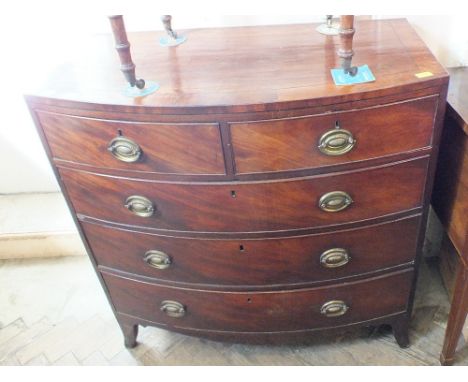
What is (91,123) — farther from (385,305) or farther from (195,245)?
(385,305)

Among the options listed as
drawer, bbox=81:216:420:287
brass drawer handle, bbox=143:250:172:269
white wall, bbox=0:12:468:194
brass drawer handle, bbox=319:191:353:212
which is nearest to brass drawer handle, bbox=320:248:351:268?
drawer, bbox=81:216:420:287

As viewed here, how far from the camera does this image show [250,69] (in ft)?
3.07

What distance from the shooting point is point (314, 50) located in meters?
0.99

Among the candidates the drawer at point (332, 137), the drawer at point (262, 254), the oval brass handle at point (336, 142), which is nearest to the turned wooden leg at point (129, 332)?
the drawer at point (262, 254)

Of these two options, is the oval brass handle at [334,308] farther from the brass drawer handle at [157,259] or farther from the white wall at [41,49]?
the white wall at [41,49]

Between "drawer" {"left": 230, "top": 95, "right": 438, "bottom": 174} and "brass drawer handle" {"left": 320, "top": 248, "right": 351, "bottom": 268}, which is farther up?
"drawer" {"left": 230, "top": 95, "right": 438, "bottom": 174}

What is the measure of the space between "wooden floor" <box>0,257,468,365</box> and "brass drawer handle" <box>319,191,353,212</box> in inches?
21.2

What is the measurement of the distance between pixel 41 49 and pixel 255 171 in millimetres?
868

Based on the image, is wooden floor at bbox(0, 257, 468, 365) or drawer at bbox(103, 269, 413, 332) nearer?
drawer at bbox(103, 269, 413, 332)

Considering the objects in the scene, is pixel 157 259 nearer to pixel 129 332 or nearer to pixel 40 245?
pixel 129 332

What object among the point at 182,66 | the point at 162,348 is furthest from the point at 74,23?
the point at 162,348

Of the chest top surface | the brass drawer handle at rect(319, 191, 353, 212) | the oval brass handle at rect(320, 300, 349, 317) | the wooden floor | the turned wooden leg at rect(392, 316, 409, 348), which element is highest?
the chest top surface

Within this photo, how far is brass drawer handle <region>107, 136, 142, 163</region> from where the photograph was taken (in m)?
0.90

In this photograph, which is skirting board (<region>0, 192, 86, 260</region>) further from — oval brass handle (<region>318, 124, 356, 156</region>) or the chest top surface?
oval brass handle (<region>318, 124, 356, 156</region>)
